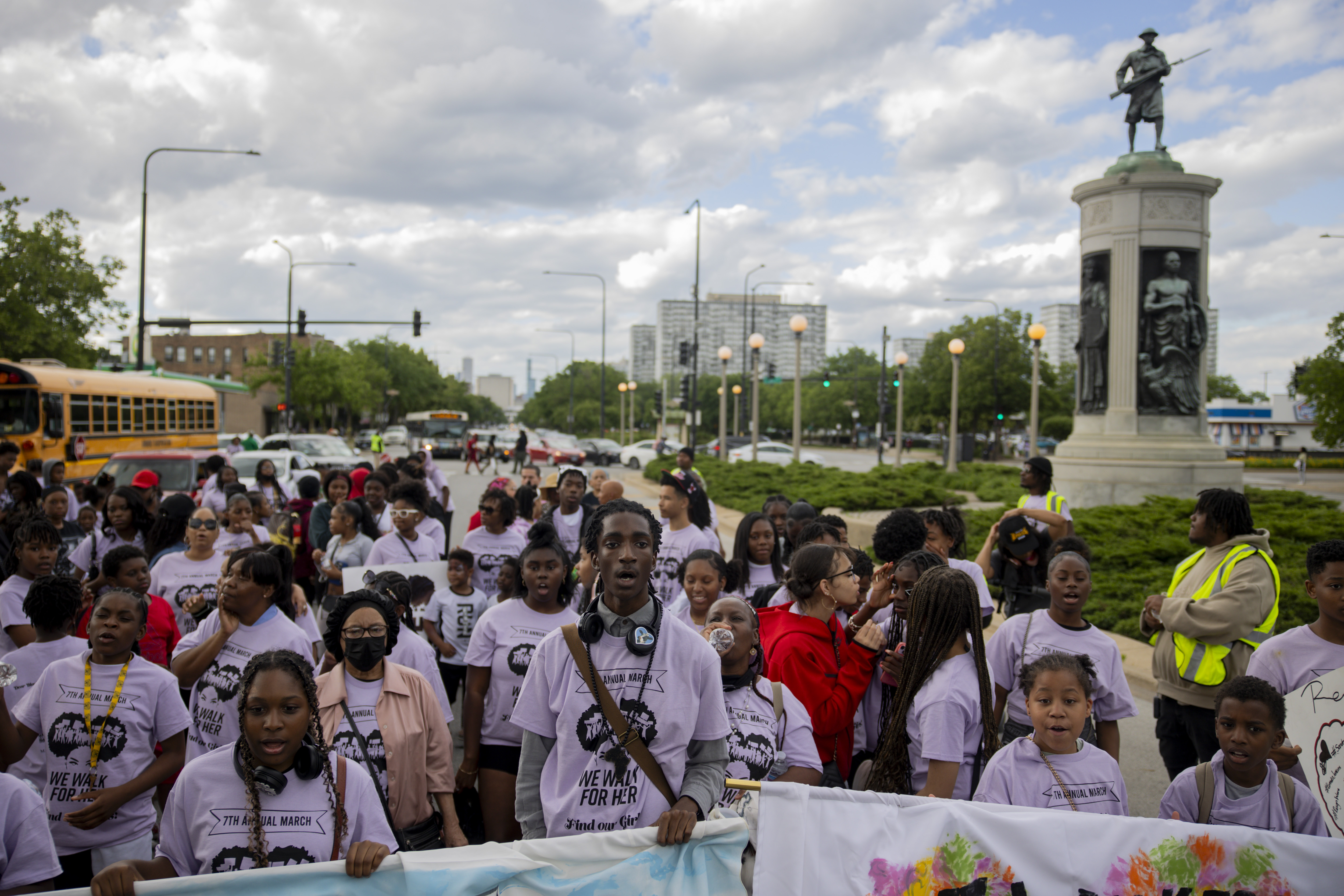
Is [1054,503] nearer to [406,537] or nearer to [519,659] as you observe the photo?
[519,659]

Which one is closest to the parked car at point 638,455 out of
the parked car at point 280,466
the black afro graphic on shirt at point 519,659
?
the parked car at point 280,466

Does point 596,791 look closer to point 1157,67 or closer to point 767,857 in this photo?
point 767,857

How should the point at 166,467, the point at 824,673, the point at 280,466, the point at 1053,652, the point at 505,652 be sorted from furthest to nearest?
the point at 280,466 → the point at 166,467 → the point at 505,652 → the point at 1053,652 → the point at 824,673

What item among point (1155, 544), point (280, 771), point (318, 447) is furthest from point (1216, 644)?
point (318, 447)

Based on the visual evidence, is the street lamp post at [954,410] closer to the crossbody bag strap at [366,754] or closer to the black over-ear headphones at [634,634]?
the crossbody bag strap at [366,754]

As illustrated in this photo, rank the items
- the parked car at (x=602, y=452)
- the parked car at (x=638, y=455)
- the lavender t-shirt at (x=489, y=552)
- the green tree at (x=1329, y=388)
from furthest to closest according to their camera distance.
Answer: the parked car at (x=602, y=452) → the parked car at (x=638, y=455) → the green tree at (x=1329, y=388) → the lavender t-shirt at (x=489, y=552)

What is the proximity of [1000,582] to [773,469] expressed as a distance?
18.1 m

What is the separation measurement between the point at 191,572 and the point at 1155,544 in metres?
10.1

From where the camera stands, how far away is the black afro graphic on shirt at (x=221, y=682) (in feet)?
12.6

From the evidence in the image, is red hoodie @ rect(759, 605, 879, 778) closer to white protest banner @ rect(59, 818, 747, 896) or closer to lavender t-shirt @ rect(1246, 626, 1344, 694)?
white protest banner @ rect(59, 818, 747, 896)

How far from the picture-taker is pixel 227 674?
3877mm

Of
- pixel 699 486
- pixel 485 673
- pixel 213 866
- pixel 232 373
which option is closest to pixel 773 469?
pixel 699 486

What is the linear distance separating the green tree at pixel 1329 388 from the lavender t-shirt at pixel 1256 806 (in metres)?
37.9

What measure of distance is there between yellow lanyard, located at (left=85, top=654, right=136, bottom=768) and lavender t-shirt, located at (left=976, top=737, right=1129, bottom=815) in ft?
10.3
